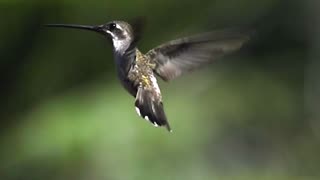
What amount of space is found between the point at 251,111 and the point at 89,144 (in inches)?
51.0

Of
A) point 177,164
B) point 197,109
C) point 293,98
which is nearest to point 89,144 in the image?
point 177,164

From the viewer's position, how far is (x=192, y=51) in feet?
4.99

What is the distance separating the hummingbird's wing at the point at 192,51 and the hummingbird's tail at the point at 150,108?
0.10m

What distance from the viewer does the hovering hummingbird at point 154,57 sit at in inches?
50.1

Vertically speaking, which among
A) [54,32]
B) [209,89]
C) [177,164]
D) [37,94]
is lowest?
[177,164]

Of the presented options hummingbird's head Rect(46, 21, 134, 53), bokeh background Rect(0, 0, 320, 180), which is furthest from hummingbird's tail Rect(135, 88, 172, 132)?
bokeh background Rect(0, 0, 320, 180)

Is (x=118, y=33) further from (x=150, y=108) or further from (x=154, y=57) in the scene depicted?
(x=154, y=57)

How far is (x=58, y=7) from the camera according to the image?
19.4 feet

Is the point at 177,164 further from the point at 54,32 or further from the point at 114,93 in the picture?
the point at 54,32

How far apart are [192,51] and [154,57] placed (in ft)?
0.28

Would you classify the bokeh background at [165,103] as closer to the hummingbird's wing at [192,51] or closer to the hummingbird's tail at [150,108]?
the hummingbird's wing at [192,51]

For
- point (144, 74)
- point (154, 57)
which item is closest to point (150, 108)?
point (144, 74)

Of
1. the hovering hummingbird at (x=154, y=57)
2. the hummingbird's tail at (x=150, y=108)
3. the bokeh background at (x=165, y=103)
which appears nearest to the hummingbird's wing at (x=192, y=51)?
the hovering hummingbird at (x=154, y=57)

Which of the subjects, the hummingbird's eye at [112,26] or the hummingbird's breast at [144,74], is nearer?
the hummingbird's eye at [112,26]
